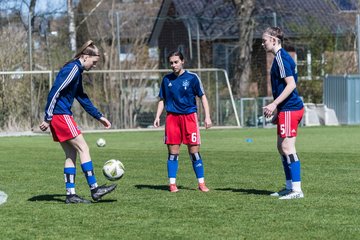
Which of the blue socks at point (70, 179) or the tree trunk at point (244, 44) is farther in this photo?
the tree trunk at point (244, 44)

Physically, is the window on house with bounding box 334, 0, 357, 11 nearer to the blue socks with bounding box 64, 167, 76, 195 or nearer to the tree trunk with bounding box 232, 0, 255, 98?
the tree trunk with bounding box 232, 0, 255, 98

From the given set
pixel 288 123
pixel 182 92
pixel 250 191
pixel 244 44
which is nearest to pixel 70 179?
pixel 182 92

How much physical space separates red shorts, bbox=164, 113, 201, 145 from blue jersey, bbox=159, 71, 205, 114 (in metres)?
0.07

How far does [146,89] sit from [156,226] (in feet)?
79.3

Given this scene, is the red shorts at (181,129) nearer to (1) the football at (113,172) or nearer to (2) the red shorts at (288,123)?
(1) the football at (113,172)

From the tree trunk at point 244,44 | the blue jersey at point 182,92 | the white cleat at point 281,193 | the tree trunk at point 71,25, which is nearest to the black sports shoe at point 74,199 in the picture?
the blue jersey at point 182,92

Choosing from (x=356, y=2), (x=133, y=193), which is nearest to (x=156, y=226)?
(x=133, y=193)

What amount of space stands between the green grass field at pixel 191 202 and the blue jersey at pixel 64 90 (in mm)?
999

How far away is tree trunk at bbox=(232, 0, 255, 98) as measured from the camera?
35.6 meters

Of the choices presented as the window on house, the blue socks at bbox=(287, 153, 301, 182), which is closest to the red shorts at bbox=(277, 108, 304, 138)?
the blue socks at bbox=(287, 153, 301, 182)

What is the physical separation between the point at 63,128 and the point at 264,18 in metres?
28.7

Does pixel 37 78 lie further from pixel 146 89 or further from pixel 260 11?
pixel 260 11

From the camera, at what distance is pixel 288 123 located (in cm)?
959

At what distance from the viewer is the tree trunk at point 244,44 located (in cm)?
3562
